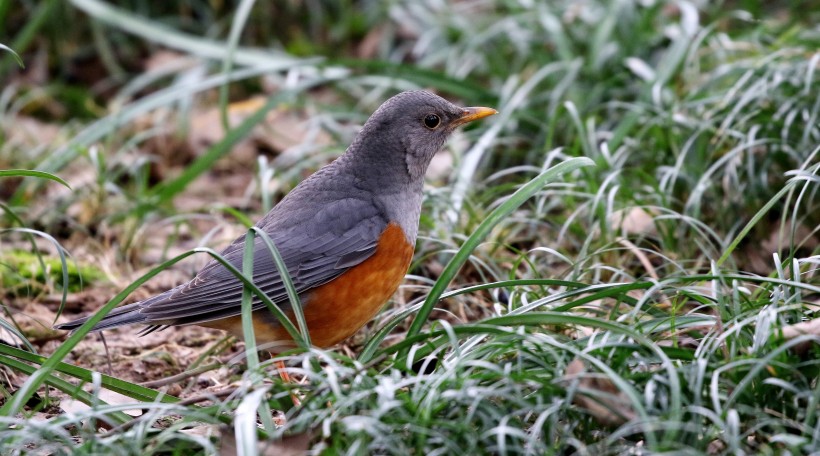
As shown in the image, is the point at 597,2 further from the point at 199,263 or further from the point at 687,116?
the point at 199,263

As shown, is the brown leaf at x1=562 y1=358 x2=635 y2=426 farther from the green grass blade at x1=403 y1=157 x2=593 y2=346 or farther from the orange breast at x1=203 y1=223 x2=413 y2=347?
the orange breast at x1=203 y1=223 x2=413 y2=347

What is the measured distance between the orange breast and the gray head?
0.43 m

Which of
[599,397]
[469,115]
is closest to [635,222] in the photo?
[469,115]

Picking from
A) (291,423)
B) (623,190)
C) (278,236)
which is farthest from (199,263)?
(291,423)

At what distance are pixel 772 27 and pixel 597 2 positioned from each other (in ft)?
3.87

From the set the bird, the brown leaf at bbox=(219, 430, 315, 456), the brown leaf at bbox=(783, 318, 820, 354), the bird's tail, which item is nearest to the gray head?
→ the bird

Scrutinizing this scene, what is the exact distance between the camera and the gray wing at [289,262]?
12.9ft

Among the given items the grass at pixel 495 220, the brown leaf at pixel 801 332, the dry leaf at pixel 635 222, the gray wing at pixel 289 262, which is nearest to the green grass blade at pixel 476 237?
the grass at pixel 495 220

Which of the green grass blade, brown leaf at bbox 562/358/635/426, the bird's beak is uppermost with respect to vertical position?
the bird's beak

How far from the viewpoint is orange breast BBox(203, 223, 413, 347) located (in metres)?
3.97

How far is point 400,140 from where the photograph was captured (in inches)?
174

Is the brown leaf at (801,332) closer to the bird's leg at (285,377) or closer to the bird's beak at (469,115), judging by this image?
the bird's leg at (285,377)

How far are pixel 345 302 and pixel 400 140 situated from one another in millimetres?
847

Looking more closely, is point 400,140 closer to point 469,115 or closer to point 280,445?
point 469,115
